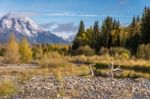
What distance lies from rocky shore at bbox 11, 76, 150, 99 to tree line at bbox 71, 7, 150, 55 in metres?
48.0

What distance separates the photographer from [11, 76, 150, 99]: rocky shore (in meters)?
27.3

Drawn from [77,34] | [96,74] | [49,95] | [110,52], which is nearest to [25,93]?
[49,95]

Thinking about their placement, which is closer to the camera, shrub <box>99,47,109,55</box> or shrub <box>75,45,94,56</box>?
shrub <box>99,47,109,55</box>

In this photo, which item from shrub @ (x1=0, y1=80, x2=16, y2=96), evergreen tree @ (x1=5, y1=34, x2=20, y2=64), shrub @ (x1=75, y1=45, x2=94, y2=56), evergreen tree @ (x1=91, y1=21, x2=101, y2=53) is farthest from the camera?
evergreen tree @ (x1=91, y1=21, x2=101, y2=53)

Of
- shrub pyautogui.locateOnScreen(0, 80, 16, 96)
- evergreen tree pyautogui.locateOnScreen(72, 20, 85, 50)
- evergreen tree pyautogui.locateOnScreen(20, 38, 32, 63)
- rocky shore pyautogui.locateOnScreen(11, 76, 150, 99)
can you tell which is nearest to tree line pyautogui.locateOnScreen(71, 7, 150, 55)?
evergreen tree pyautogui.locateOnScreen(72, 20, 85, 50)

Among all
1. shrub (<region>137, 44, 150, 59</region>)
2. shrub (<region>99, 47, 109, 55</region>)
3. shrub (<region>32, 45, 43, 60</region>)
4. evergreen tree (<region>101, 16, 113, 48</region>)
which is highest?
evergreen tree (<region>101, 16, 113, 48</region>)

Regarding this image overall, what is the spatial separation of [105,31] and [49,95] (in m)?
71.9

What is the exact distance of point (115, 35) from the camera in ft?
313

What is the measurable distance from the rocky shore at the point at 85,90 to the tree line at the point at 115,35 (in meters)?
48.0

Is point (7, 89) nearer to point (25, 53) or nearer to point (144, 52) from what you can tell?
point (144, 52)

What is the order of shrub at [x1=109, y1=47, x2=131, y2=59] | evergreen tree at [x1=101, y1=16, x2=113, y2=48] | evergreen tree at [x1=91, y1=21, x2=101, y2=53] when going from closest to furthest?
shrub at [x1=109, y1=47, x2=131, y2=59]
evergreen tree at [x1=101, y1=16, x2=113, y2=48]
evergreen tree at [x1=91, y1=21, x2=101, y2=53]

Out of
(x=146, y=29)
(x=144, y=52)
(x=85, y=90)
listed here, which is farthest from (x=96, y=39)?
(x=85, y=90)

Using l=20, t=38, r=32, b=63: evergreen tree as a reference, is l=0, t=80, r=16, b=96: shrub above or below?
above

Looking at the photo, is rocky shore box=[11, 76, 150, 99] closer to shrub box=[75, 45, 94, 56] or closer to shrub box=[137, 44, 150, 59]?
shrub box=[137, 44, 150, 59]
